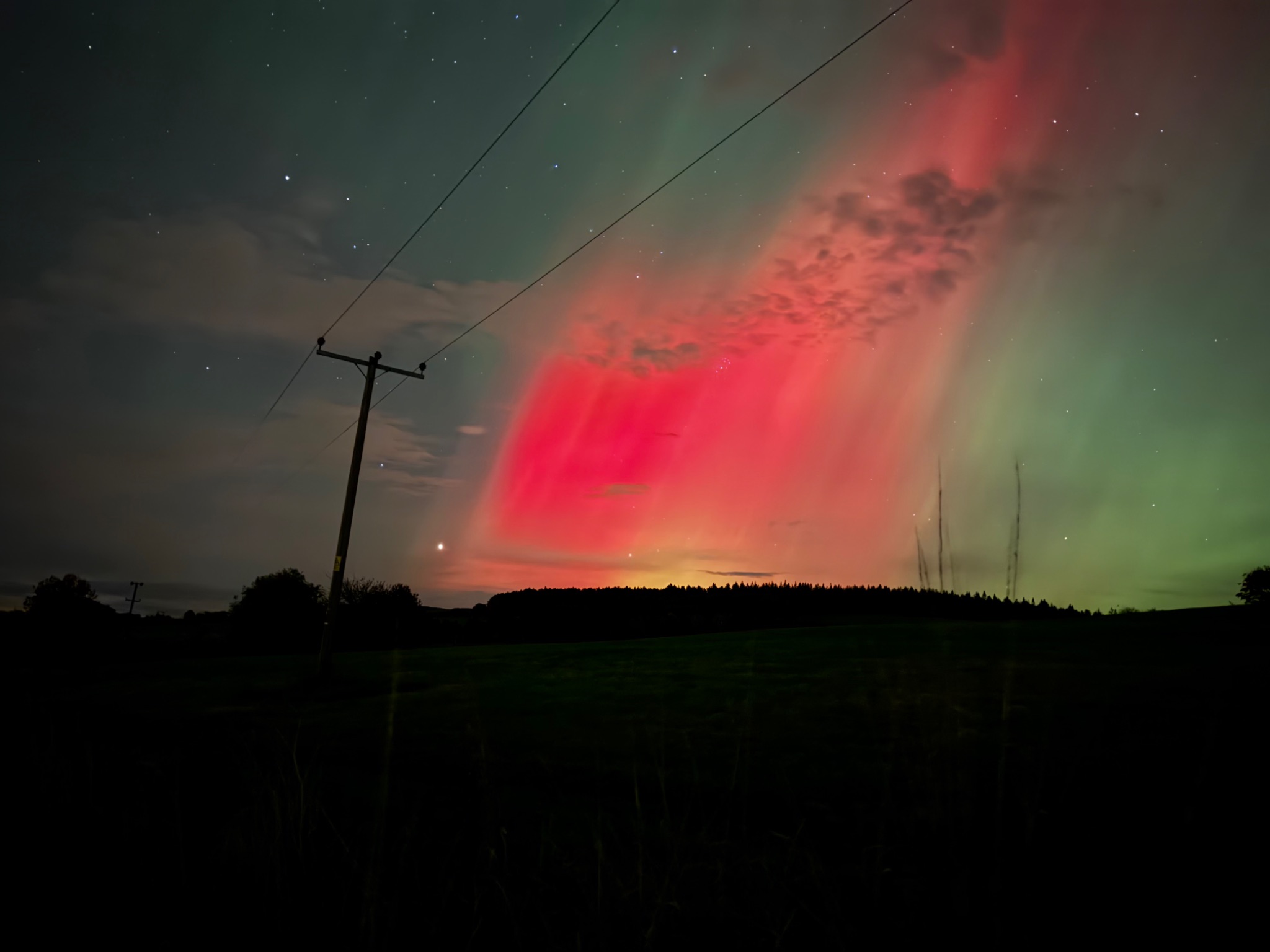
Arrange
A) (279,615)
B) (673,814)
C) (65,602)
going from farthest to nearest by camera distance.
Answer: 1. (65,602)
2. (279,615)
3. (673,814)

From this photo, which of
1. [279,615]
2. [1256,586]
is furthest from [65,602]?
[1256,586]

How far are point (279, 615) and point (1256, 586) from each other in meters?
102

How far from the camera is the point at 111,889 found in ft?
15.0

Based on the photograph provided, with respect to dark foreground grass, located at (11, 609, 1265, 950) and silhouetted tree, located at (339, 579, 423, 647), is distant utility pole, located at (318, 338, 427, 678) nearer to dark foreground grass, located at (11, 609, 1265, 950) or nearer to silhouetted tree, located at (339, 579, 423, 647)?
dark foreground grass, located at (11, 609, 1265, 950)

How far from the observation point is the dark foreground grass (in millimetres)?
4148

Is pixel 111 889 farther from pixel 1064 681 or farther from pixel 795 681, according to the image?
pixel 1064 681

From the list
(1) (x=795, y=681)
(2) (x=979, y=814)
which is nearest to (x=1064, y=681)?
(1) (x=795, y=681)

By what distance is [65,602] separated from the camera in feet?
272

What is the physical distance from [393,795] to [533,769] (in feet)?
6.90

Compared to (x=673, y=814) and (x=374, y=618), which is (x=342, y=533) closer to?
(x=673, y=814)

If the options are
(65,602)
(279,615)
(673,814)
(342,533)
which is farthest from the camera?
(65,602)

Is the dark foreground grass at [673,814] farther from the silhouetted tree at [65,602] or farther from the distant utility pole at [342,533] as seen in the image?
the silhouetted tree at [65,602]

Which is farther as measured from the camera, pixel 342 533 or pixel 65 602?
pixel 65 602

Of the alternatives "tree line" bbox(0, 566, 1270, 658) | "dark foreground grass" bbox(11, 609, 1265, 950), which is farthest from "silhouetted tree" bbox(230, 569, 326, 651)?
"dark foreground grass" bbox(11, 609, 1265, 950)
